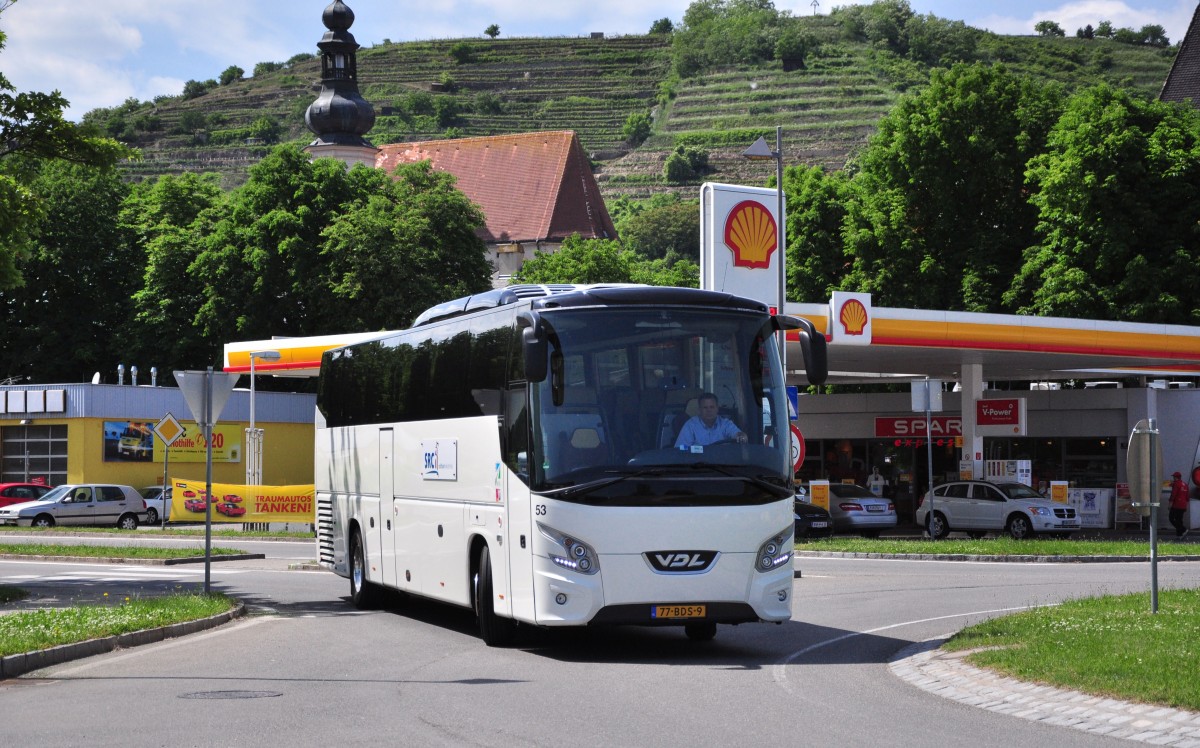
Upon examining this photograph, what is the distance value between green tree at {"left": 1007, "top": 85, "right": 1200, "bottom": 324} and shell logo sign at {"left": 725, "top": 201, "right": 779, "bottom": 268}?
18.5 m

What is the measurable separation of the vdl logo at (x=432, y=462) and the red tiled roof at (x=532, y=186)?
9567cm

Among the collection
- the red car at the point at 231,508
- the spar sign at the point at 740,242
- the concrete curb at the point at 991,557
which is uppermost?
the spar sign at the point at 740,242

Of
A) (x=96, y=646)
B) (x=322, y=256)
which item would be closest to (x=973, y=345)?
(x=96, y=646)

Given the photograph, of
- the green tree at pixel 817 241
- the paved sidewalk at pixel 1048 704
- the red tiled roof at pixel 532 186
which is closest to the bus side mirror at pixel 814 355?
the paved sidewalk at pixel 1048 704

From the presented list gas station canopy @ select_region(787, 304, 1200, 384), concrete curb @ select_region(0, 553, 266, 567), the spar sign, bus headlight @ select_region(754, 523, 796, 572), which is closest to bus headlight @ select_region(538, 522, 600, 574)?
bus headlight @ select_region(754, 523, 796, 572)

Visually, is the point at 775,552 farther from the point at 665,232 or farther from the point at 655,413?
the point at 665,232

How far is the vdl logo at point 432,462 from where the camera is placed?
51.4 feet

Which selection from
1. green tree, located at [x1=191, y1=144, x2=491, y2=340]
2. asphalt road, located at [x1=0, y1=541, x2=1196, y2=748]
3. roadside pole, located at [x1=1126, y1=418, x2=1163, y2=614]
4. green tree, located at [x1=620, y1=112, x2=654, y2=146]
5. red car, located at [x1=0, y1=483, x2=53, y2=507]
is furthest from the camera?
green tree, located at [x1=620, y1=112, x2=654, y2=146]

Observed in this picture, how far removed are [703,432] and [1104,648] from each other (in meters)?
3.65

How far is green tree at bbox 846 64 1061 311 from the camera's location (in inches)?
1902

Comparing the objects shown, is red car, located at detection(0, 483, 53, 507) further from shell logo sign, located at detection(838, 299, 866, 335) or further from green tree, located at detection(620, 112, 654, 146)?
green tree, located at detection(620, 112, 654, 146)

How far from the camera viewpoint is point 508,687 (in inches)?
436

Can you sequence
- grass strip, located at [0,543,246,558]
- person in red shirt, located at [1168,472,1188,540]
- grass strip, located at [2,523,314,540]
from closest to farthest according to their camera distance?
grass strip, located at [0,543,246,558], person in red shirt, located at [1168,472,1188,540], grass strip, located at [2,523,314,540]

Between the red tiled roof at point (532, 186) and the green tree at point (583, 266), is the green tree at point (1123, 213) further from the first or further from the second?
the red tiled roof at point (532, 186)
